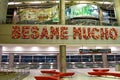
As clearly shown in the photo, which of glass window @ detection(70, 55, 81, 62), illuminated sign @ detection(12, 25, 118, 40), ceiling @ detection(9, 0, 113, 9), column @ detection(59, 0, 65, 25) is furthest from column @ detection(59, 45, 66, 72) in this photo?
ceiling @ detection(9, 0, 113, 9)

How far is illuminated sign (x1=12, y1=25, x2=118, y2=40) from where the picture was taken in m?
18.0

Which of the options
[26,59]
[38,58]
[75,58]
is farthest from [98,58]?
[26,59]

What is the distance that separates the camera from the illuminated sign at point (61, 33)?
18.0 m

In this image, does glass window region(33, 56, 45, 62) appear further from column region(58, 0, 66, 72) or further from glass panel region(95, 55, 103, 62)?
glass panel region(95, 55, 103, 62)

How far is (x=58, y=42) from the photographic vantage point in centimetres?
1827

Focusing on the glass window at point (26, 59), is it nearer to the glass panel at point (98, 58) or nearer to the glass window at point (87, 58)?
the glass window at point (87, 58)

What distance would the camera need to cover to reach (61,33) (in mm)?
18297

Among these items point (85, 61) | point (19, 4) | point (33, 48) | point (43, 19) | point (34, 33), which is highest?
point (19, 4)

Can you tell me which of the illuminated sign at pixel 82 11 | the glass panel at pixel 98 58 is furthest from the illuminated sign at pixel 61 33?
the glass panel at pixel 98 58

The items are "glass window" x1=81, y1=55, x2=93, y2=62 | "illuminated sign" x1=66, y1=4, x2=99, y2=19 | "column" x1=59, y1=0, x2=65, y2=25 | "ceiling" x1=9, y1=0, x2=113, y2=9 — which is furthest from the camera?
"ceiling" x1=9, y1=0, x2=113, y2=9

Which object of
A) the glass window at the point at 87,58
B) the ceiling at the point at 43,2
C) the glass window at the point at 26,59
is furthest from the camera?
the ceiling at the point at 43,2

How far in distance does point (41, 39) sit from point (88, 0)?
12.0 meters

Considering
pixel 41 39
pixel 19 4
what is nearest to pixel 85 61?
pixel 41 39

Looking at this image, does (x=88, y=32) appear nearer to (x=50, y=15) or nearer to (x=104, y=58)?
(x=50, y=15)
